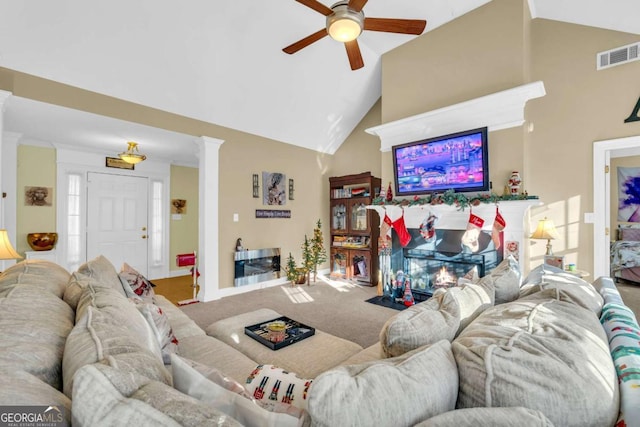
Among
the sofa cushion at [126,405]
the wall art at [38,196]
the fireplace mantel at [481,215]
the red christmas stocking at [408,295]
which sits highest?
the wall art at [38,196]

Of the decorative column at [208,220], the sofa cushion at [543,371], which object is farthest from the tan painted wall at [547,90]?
the decorative column at [208,220]

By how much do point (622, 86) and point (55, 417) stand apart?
5.03 meters

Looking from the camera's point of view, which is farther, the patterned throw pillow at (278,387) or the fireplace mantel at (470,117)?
the fireplace mantel at (470,117)

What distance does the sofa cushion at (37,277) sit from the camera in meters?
1.30

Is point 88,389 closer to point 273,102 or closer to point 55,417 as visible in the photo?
point 55,417

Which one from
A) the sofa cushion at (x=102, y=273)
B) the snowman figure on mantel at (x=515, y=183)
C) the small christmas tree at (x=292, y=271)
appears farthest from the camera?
the small christmas tree at (x=292, y=271)

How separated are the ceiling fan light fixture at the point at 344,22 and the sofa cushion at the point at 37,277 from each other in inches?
92.7

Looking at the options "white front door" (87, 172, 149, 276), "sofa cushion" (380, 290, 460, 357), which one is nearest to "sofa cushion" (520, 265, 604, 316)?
"sofa cushion" (380, 290, 460, 357)

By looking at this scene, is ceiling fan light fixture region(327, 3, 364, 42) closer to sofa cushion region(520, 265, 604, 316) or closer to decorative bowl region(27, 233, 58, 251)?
sofa cushion region(520, 265, 604, 316)

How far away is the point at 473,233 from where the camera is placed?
11.1 feet

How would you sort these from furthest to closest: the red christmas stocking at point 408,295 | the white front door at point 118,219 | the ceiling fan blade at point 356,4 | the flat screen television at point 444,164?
the white front door at point 118,219, the red christmas stocking at point 408,295, the flat screen television at point 444,164, the ceiling fan blade at point 356,4

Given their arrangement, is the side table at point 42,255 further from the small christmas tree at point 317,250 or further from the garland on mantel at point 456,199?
the garland on mantel at point 456,199

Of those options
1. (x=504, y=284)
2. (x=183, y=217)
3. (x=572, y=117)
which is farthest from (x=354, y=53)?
(x=183, y=217)

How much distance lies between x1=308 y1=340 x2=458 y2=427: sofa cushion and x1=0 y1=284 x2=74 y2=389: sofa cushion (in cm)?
70
